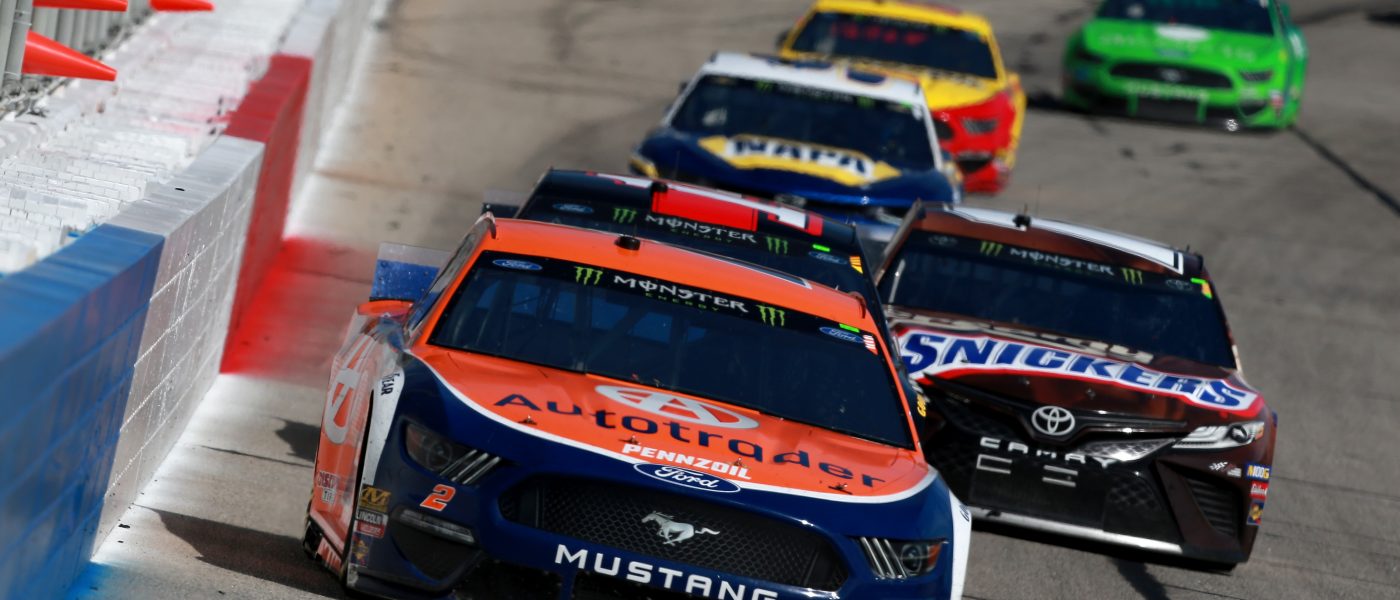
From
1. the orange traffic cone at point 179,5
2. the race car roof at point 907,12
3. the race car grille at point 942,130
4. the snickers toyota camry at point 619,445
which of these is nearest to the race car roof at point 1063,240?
the snickers toyota camry at point 619,445

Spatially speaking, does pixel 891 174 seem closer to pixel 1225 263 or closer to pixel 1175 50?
pixel 1225 263

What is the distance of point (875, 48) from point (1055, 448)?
32.1 feet

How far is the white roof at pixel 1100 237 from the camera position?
1062cm

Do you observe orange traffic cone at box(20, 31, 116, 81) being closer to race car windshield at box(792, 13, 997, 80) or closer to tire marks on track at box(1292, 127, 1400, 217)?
race car windshield at box(792, 13, 997, 80)

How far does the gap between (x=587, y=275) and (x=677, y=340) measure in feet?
1.41

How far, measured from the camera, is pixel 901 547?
6289mm

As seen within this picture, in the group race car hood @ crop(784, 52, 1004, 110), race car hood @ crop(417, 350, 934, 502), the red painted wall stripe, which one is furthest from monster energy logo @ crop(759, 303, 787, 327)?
race car hood @ crop(784, 52, 1004, 110)

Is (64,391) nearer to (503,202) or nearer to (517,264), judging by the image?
(517,264)

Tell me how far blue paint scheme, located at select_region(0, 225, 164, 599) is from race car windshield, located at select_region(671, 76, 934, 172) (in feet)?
23.1

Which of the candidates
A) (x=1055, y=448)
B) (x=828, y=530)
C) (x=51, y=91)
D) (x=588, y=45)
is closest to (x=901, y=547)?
(x=828, y=530)

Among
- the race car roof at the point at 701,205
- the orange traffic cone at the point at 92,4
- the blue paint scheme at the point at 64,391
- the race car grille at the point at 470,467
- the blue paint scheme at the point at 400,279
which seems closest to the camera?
Result: the blue paint scheme at the point at 64,391

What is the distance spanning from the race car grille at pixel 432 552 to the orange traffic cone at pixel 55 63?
393 centimetres

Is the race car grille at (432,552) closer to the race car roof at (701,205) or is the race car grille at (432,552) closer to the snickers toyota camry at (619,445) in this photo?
the snickers toyota camry at (619,445)

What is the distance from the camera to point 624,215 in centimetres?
960
